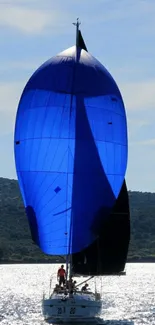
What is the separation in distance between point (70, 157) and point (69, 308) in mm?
7258

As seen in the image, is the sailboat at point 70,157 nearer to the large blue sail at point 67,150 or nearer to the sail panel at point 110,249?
the large blue sail at point 67,150

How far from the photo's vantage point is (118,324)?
177 ft

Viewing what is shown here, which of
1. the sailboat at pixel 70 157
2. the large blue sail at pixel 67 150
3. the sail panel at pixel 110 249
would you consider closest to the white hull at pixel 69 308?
the sailboat at pixel 70 157

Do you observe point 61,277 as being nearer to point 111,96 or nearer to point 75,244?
point 75,244

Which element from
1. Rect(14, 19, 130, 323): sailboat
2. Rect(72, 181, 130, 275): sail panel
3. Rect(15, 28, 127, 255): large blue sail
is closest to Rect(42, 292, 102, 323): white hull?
Rect(14, 19, 130, 323): sailboat

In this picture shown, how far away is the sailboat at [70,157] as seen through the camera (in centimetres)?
5069

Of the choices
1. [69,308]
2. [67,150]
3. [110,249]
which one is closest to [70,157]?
[67,150]

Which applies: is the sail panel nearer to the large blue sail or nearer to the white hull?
the large blue sail

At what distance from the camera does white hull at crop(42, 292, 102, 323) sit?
1959 inches

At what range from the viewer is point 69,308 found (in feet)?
163

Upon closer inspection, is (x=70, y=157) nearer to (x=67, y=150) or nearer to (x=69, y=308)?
(x=67, y=150)

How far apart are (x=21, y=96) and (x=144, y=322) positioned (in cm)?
1406

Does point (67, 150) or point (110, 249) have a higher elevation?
point (67, 150)

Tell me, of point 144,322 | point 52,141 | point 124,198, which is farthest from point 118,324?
point 52,141
